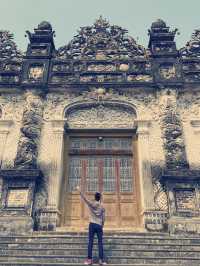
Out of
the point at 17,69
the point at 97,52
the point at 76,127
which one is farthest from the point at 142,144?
the point at 17,69

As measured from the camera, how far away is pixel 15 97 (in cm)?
1284

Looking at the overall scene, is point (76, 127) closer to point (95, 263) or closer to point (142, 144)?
point (142, 144)

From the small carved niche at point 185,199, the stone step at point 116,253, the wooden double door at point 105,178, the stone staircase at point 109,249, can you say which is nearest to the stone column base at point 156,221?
the small carved niche at point 185,199

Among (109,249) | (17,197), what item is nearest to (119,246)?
(109,249)

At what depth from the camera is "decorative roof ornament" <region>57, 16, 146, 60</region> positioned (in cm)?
1385

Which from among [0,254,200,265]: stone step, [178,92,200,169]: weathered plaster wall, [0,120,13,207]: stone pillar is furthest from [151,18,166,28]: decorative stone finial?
[0,254,200,265]: stone step

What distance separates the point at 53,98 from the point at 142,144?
3.27m

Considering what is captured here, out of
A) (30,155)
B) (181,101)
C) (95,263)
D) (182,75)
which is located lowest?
(95,263)

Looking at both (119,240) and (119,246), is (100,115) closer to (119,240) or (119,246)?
(119,240)

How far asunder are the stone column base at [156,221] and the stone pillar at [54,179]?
91.1 inches

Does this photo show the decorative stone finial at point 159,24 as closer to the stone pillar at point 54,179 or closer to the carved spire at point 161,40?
the carved spire at point 161,40

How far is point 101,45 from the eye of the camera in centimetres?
1420

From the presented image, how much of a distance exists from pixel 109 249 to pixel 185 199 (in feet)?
9.76

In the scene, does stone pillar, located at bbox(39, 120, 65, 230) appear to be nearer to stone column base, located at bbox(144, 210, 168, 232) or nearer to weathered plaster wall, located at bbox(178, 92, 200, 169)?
stone column base, located at bbox(144, 210, 168, 232)
